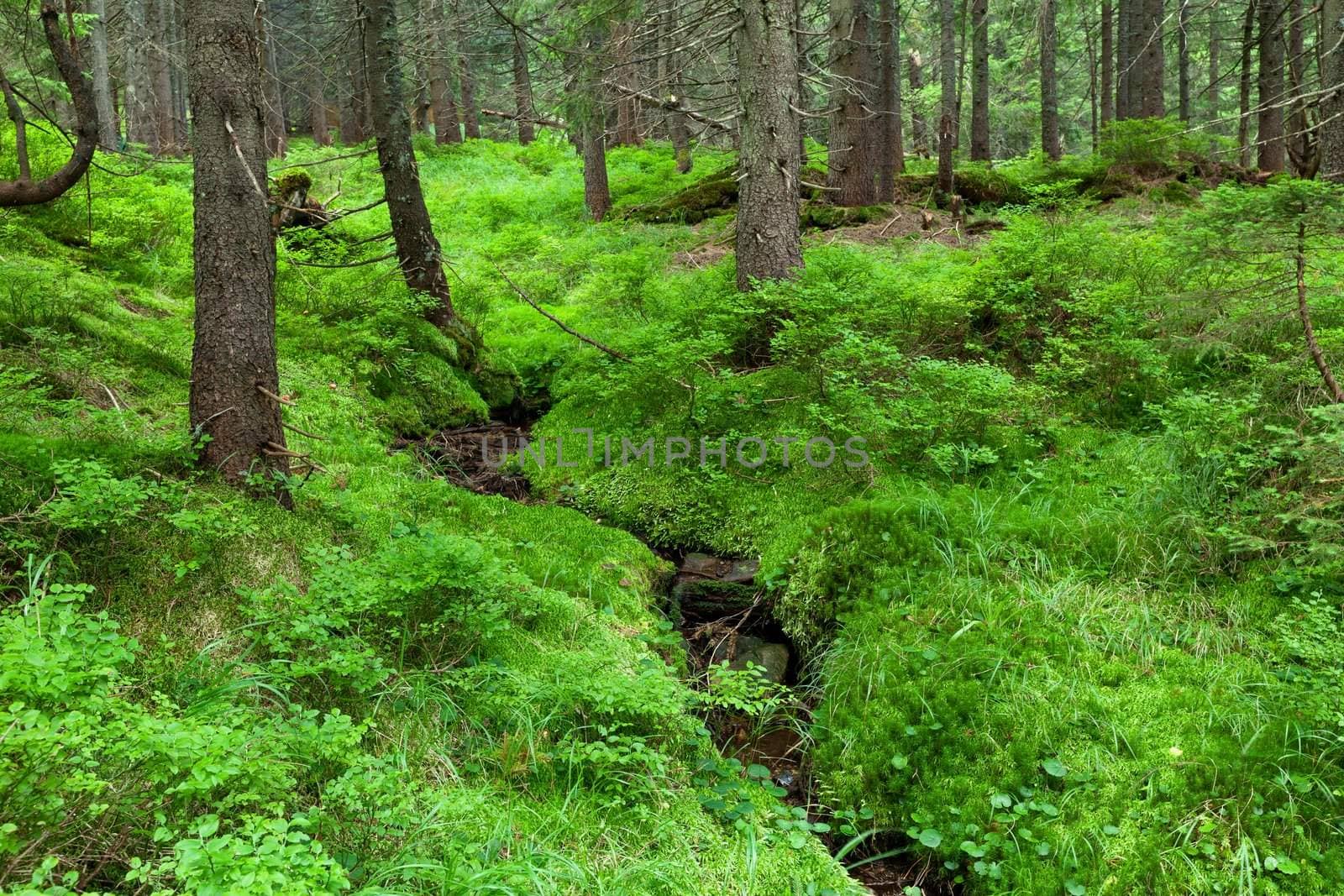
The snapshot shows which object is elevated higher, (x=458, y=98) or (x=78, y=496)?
(x=458, y=98)

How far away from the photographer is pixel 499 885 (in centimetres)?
231

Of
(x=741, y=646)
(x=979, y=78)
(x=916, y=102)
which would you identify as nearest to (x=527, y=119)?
(x=741, y=646)

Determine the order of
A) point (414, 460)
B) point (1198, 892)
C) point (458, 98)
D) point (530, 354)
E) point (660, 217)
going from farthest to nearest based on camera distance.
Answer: point (458, 98) < point (660, 217) < point (530, 354) < point (414, 460) < point (1198, 892)

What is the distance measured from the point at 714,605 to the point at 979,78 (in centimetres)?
1345

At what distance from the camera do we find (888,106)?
1368cm

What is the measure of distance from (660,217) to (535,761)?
428 inches

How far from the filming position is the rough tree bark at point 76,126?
10.5ft

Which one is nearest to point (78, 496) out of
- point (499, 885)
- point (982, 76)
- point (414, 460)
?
point (499, 885)

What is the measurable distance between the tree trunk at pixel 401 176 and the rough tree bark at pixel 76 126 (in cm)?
410

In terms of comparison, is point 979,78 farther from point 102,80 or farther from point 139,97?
point 139,97

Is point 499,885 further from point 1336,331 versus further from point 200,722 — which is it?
point 1336,331

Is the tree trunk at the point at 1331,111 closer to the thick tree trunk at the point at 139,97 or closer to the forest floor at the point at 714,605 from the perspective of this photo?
the forest floor at the point at 714,605

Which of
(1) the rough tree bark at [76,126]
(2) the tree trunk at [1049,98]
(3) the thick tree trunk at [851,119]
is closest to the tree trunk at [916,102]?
(2) the tree trunk at [1049,98]

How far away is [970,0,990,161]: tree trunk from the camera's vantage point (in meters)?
12.8
